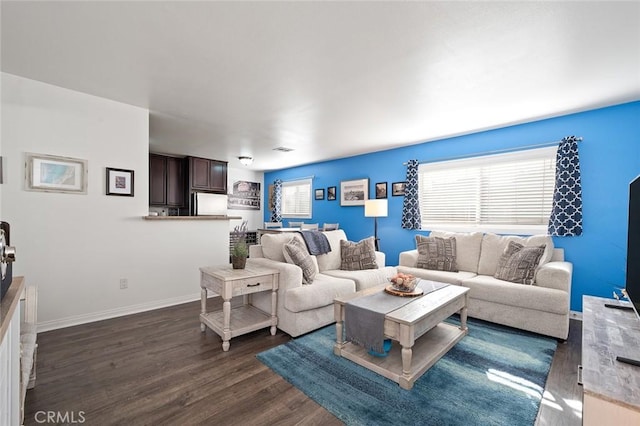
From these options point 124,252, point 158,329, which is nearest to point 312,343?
point 158,329

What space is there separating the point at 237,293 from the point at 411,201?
3326 mm

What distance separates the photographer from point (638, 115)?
2.97m

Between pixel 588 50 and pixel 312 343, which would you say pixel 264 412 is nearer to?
pixel 312 343

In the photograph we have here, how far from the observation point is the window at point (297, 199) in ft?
22.8

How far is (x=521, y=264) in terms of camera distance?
10.0 ft

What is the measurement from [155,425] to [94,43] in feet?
8.48

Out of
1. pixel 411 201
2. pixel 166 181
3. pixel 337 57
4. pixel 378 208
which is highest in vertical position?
pixel 337 57

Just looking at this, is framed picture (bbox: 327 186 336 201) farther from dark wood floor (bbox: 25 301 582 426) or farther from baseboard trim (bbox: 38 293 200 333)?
dark wood floor (bbox: 25 301 582 426)

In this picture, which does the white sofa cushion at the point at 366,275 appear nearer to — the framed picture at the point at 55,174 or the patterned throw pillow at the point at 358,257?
the patterned throw pillow at the point at 358,257

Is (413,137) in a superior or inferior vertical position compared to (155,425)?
superior

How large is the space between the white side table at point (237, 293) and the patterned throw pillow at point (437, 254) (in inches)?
83.4

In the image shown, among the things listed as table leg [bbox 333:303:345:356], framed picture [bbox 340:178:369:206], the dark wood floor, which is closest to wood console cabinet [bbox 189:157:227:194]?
framed picture [bbox 340:178:369:206]

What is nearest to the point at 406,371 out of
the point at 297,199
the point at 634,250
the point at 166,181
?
the point at 634,250

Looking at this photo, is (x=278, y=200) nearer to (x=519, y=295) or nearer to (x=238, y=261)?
(x=238, y=261)
